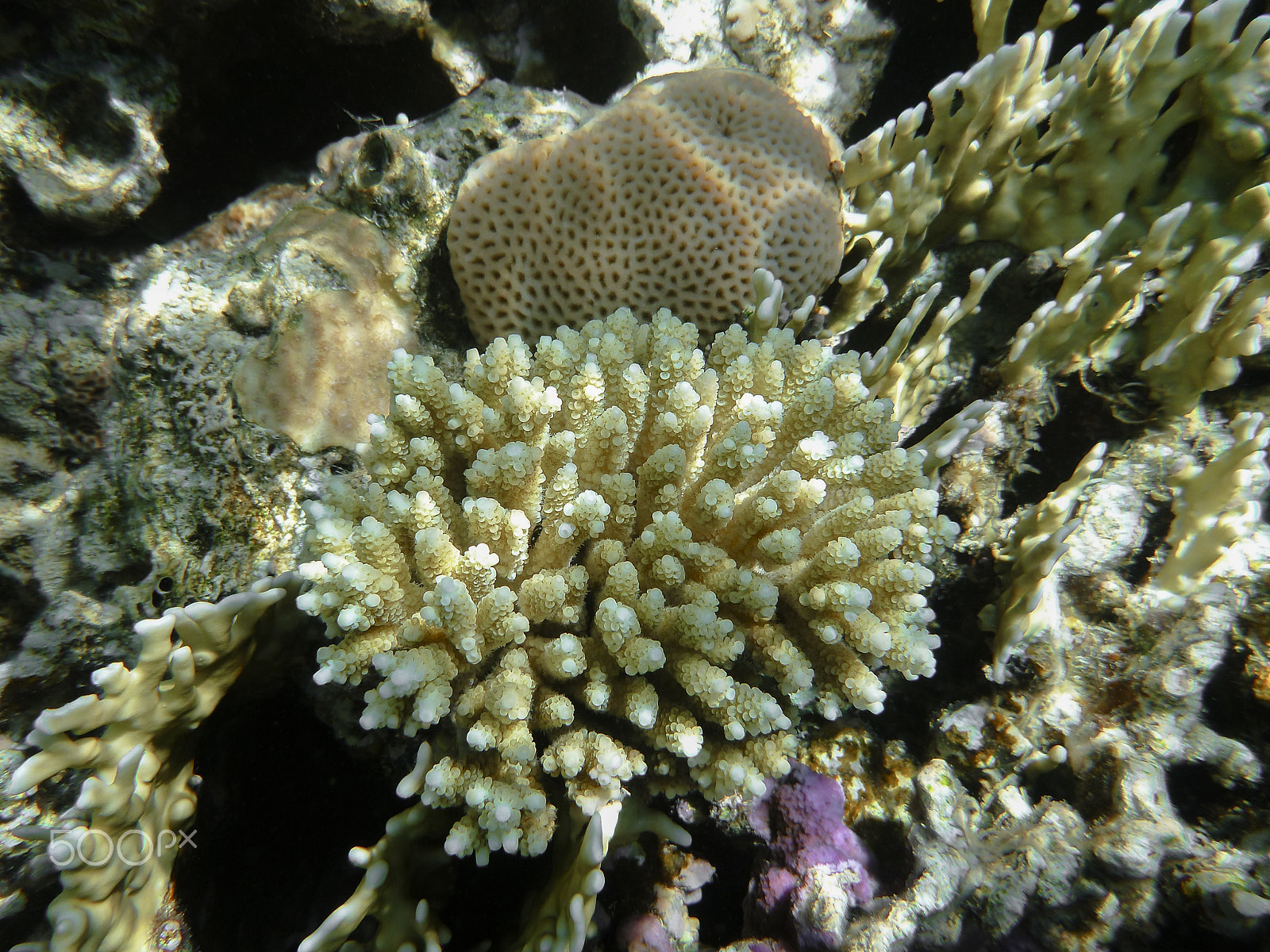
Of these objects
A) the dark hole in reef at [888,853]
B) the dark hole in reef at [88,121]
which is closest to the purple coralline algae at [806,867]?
the dark hole in reef at [888,853]

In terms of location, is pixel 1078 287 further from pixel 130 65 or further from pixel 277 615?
pixel 130 65

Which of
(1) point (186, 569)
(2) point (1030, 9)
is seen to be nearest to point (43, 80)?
(1) point (186, 569)

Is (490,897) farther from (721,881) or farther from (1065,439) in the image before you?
(1065,439)

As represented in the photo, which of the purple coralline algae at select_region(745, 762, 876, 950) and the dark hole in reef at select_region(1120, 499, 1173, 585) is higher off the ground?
the dark hole in reef at select_region(1120, 499, 1173, 585)

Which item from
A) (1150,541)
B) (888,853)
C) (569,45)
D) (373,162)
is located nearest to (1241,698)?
(1150,541)

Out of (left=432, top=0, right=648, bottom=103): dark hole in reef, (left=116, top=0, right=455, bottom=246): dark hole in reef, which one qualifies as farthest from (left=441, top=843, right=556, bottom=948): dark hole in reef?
(left=432, top=0, right=648, bottom=103): dark hole in reef

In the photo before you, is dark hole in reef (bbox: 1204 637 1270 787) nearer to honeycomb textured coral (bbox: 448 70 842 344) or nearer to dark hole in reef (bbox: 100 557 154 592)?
honeycomb textured coral (bbox: 448 70 842 344)

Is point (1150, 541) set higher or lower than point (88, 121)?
higher
